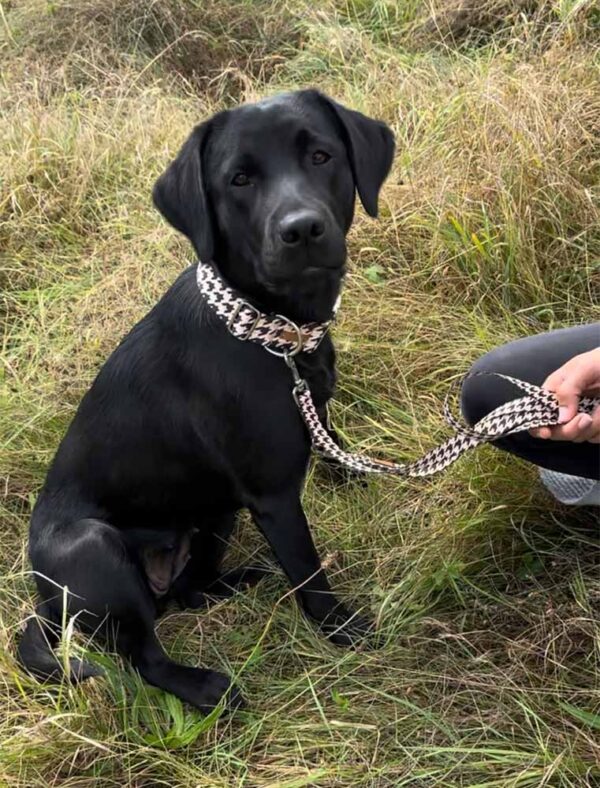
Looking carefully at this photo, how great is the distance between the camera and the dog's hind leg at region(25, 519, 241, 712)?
6.37 feet

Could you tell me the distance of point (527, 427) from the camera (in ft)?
5.56

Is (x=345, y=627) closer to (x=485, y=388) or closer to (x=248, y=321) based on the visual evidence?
(x=485, y=388)

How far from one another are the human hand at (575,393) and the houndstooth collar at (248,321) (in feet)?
1.81

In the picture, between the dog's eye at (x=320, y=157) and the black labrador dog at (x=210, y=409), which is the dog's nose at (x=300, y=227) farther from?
the dog's eye at (x=320, y=157)

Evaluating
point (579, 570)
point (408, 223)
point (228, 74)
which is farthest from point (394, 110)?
point (579, 570)

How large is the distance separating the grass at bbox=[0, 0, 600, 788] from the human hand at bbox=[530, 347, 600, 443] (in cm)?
44

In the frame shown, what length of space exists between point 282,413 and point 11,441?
3.78ft

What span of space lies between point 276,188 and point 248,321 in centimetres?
29

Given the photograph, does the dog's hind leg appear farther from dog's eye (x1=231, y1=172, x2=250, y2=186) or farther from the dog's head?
dog's eye (x1=231, y1=172, x2=250, y2=186)

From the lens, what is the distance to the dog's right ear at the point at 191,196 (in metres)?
1.89

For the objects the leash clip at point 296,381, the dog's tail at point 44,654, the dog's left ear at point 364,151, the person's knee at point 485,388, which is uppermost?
the dog's left ear at point 364,151

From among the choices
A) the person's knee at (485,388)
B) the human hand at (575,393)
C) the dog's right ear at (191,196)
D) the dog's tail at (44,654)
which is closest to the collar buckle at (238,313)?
the dog's right ear at (191,196)

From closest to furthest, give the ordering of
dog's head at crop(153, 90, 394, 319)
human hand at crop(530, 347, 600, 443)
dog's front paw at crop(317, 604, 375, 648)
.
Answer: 1. human hand at crop(530, 347, 600, 443)
2. dog's head at crop(153, 90, 394, 319)
3. dog's front paw at crop(317, 604, 375, 648)

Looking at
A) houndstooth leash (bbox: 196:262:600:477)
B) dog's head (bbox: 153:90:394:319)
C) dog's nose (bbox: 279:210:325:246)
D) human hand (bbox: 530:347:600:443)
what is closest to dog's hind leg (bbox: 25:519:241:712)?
houndstooth leash (bbox: 196:262:600:477)
